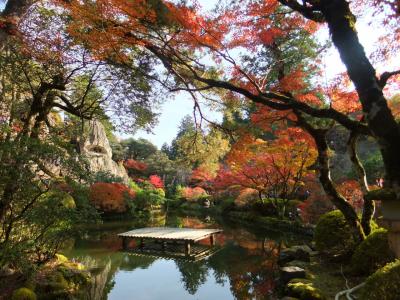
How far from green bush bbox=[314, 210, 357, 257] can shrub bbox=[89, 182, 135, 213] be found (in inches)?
565

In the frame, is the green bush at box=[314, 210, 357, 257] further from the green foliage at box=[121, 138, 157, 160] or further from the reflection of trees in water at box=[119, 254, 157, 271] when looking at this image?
the green foliage at box=[121, 138, 157, 160]

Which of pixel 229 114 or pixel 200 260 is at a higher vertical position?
pixel 229 114

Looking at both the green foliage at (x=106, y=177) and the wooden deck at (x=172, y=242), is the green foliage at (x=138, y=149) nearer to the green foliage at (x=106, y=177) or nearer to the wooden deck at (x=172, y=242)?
the green foliage at (x=106, y=177)

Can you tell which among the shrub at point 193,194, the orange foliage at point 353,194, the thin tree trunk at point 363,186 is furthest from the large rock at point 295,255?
the shrub at point 193,194

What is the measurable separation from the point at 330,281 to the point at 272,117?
416 centimetres

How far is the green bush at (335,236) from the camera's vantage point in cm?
829

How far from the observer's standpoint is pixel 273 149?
15.3 metres

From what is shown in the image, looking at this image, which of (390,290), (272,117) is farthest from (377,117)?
(272,117)

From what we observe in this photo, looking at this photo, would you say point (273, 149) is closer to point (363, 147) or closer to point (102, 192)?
point (102, 192)

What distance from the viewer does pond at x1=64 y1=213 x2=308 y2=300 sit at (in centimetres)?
829

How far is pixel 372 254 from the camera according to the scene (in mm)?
6637

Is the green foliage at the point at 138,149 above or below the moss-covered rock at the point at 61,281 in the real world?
above

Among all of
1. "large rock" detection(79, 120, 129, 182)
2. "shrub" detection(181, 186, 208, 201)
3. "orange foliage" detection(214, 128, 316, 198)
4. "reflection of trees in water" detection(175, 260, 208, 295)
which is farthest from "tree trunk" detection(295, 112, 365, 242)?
"shrub" detection(181, 186, 208, 201)

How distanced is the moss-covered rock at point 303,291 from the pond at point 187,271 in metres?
1.02
